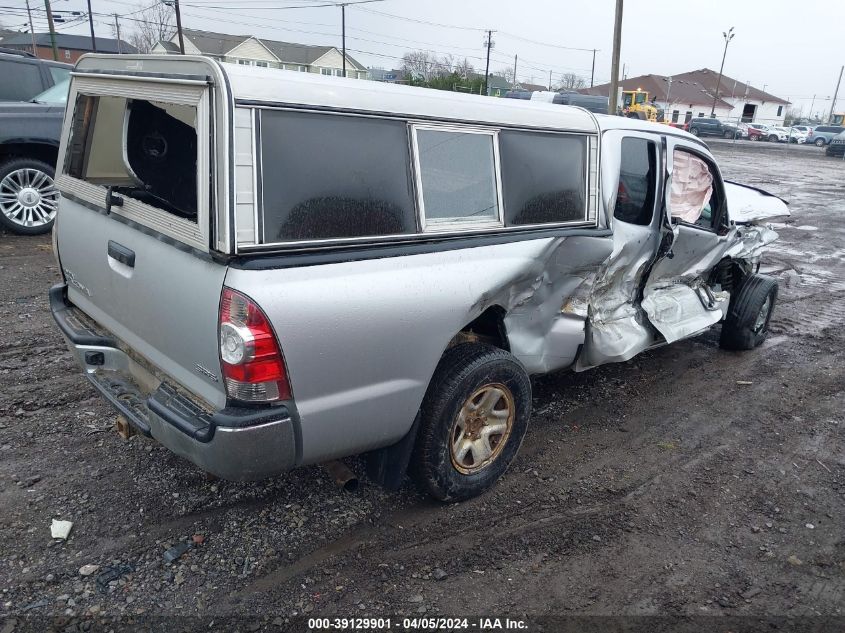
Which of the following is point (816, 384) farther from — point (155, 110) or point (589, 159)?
point (155, 110)

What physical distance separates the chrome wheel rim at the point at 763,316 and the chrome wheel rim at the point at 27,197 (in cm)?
770

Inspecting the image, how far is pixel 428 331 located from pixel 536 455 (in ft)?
4.98

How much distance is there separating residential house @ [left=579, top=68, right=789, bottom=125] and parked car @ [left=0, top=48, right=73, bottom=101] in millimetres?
66276

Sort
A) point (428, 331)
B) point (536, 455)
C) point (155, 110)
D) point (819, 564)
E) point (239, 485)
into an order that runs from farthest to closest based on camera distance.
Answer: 1. point (536, 455)
2. point (155, 110)
3. point (239, 485)
4. point (819, 564)
5. point (428, 331)

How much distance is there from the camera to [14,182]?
745 centimetres

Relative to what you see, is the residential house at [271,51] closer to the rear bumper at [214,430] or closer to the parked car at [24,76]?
the parked car at [24,76]

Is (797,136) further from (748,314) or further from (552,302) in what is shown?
(552,302)

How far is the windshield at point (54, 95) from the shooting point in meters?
7.92

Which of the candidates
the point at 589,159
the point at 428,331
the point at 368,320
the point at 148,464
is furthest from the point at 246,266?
the point at 589,159

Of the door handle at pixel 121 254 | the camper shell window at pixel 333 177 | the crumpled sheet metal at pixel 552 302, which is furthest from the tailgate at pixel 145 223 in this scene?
the crumpled sheet metal at pixel 552 302

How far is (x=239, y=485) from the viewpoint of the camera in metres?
3.41

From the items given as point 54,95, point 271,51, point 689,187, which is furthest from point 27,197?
point 271,51

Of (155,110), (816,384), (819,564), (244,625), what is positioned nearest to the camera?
(244,625)

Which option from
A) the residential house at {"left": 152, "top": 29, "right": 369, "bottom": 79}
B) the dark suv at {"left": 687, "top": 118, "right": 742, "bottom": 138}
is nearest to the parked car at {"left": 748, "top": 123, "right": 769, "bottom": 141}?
the dark suv at {"left": 687, "top": 118, "right": 742, "bottom": 138}
